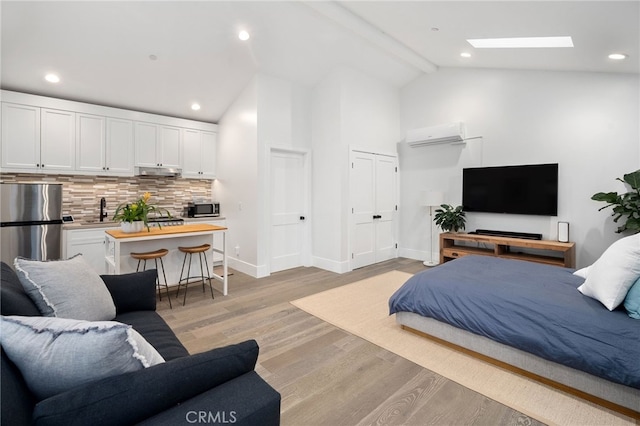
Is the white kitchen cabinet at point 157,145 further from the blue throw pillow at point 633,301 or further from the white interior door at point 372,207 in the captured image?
the blue throw pillow at point 633,301

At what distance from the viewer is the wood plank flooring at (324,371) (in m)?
1.83

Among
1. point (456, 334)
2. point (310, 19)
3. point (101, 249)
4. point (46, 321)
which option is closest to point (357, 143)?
point (310, 19)

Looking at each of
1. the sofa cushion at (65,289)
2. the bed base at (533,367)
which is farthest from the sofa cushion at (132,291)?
the bed base at (533,367)

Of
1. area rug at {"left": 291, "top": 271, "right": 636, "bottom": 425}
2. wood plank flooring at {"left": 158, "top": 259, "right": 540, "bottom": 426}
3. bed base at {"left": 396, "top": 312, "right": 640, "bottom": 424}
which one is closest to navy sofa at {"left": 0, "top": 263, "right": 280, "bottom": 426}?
wood plank flooring at {"left": 158, "top": 259, "right": 540, "bottom": 426}

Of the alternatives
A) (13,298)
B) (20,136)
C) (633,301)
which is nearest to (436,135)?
(633,301)

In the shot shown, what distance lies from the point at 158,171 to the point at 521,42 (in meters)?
5.46

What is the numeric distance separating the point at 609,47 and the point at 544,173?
175 centimetres

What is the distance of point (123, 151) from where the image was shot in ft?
15.8

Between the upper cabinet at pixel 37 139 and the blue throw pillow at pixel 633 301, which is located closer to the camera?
the blue throw pillow at pixel 633 301

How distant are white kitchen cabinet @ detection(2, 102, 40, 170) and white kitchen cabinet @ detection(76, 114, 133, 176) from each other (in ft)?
1.47

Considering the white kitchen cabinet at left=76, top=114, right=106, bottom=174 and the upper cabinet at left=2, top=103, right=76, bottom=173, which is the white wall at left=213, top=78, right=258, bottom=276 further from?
the upper cabinet at left=2, top=103, right=76, bottom=173

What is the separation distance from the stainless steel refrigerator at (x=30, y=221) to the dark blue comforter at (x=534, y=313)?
4444mm

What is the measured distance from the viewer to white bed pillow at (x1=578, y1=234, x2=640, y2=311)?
6.36ft

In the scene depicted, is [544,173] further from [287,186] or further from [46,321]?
[46,321]
